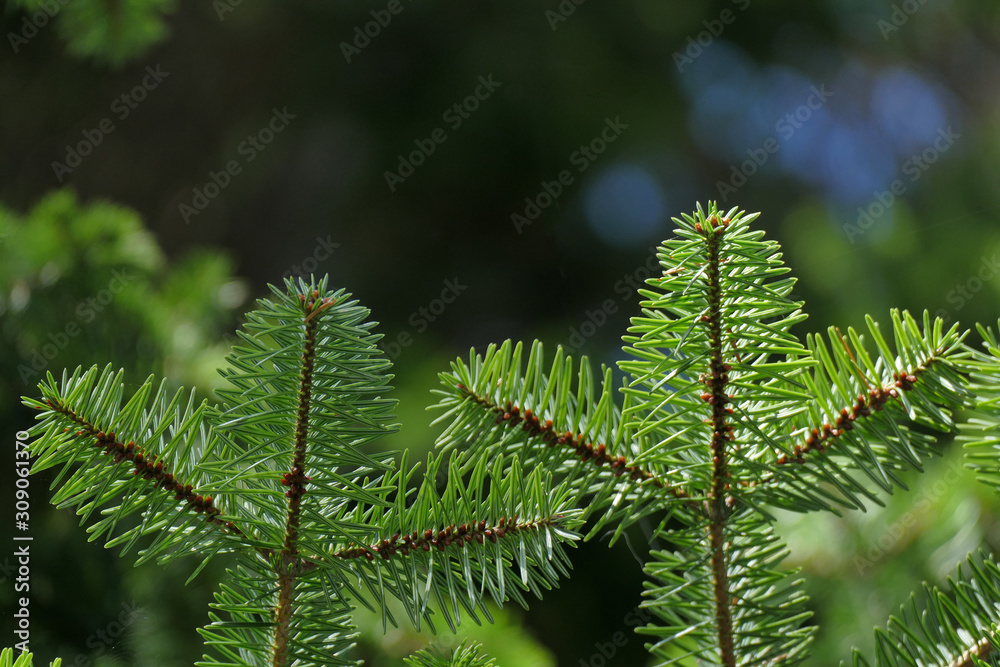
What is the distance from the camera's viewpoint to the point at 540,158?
1647 mm

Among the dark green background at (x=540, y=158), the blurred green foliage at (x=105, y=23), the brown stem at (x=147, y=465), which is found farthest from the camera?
the dark green background at (x=540, y=158)

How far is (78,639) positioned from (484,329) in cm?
125

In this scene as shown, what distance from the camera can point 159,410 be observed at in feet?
1.03

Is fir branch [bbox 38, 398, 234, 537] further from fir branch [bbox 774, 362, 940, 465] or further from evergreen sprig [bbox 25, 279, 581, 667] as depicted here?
fir branch [bbox 774, 362, 940, 465]

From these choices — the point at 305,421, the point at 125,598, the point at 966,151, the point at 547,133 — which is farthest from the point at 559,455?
the point at 966,151

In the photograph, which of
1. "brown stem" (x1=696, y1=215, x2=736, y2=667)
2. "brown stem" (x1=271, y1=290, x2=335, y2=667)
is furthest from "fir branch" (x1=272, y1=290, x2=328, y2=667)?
"brown stem" (x1=696, y1=215, x2=736, y2=667)

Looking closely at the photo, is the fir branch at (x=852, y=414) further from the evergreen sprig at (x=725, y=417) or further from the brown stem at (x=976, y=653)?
the brown stem at (x=976, y=653)

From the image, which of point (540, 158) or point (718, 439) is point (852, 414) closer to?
point (718, 439)

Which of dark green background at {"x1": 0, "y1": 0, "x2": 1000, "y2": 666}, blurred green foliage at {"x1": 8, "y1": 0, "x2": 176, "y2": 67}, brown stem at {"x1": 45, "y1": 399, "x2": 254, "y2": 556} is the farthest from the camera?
dark green background at {"x1": 0, "y1": 0, "x2": 1000, "y2": 666}

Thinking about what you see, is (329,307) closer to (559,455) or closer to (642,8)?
(559,455)

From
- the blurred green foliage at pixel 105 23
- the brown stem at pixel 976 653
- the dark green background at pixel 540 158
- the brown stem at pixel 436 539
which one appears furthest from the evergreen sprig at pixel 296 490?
the dark green background at pixel 540 158

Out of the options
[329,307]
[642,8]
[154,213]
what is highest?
[154,213]

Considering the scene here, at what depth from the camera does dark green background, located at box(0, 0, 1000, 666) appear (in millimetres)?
1308

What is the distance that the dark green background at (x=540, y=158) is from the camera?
1308 millimetres
